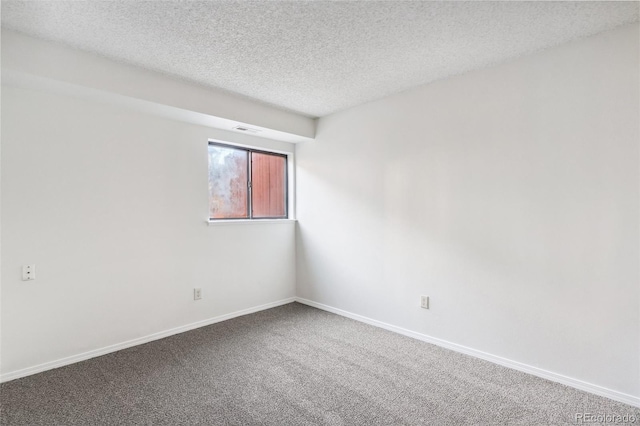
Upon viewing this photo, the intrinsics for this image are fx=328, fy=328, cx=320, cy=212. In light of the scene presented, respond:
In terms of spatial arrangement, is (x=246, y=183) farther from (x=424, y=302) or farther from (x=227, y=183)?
(x=424, y=302)

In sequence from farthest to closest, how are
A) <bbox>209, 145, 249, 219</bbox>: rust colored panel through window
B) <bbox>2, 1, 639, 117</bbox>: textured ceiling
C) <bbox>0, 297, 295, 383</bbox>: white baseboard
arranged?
<bbox>209, 145, 249, 219</bbox>: rust colored panel through window
<bbox>0, 297, 295, 383</bbox>: white baseboard
<bbox>2, 1, 639, 117</bbox>: textured ceiling

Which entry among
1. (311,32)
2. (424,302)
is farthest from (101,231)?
(424,302)

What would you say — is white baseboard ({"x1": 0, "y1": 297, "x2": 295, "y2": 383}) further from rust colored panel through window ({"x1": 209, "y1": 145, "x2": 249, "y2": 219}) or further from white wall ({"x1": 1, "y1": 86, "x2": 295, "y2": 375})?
rust colored panel through window ({"x1": 209, "y1": 145, "x2": 249, "y2": 219})

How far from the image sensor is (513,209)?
8.55 feet

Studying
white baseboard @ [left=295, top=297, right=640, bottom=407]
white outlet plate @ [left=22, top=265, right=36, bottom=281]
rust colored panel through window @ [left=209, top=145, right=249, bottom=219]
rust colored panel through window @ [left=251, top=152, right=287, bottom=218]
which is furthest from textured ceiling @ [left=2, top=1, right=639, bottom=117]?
white baseboard @ [left=295, top=297, right=640, bottom=407]

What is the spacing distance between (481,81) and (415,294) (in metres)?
2.02

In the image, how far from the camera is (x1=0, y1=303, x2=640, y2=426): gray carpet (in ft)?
6.56

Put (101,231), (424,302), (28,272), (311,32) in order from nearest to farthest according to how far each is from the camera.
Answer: (311,32), (28,272), (101,231), (424,302)

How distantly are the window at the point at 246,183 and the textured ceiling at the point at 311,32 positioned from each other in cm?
111

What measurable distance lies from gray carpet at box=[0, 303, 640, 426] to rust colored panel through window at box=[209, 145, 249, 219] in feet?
4.80

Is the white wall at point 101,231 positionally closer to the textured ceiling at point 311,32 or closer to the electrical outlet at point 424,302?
the textured ceiling at point 311,32

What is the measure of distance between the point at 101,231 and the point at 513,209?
3457 mm

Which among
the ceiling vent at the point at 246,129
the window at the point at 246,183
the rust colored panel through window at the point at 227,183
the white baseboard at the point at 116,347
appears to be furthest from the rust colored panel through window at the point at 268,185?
the white baseboard at the point at 116,347

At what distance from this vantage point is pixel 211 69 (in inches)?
108
